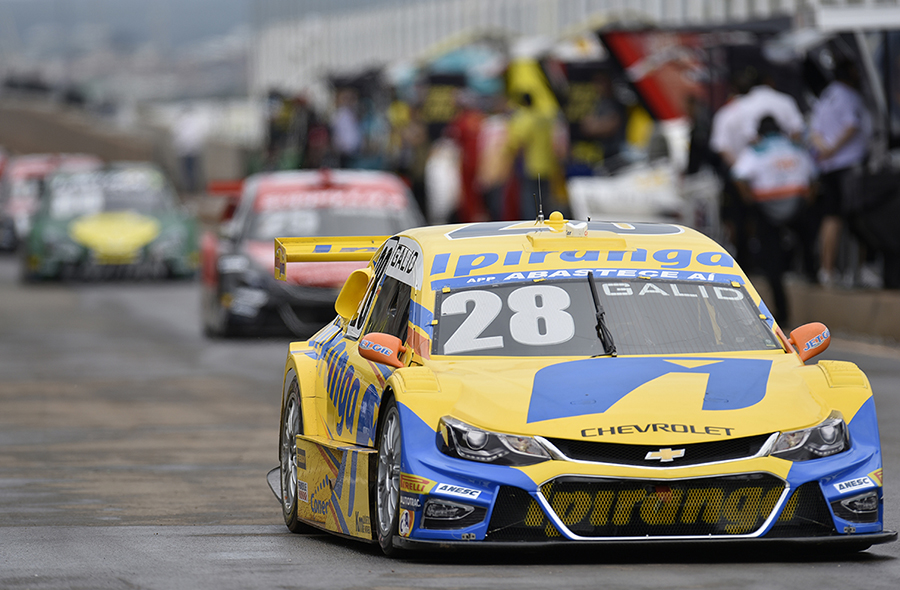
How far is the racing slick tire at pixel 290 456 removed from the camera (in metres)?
8.80

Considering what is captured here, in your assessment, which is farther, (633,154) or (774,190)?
(633,154)

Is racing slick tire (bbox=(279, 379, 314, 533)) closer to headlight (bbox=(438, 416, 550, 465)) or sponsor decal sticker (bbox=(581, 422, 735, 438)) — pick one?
headlight (bbox=(438, 416, 550, 465))

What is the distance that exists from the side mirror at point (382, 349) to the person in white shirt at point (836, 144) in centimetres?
1127

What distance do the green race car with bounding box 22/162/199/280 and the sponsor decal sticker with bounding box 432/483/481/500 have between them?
2278cm

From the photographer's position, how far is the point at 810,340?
8.07 metres

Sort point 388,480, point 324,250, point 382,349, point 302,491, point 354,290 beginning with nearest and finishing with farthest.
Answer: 1. point 388,480
2. point 382,349
3. point 302,491
4. point 354,290
5. point 324,250

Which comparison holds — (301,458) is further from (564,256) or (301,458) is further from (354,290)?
(564,256)

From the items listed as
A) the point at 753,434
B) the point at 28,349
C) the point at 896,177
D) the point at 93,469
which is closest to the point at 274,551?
the point at 753,434

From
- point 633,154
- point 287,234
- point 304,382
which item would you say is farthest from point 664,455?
point 633,154

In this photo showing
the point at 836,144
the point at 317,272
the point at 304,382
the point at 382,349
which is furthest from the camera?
the point at 317,272

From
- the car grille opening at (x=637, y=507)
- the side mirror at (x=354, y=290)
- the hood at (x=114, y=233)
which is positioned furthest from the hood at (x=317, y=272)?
the car grille opening at (x=637, y=507)

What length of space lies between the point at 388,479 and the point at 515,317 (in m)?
0.87

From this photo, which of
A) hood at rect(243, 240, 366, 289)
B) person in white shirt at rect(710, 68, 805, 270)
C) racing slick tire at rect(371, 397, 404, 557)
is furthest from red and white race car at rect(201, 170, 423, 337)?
racing slick tire at rect(371, 397, 404, 557)

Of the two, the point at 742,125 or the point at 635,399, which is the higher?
the point at 635,399
